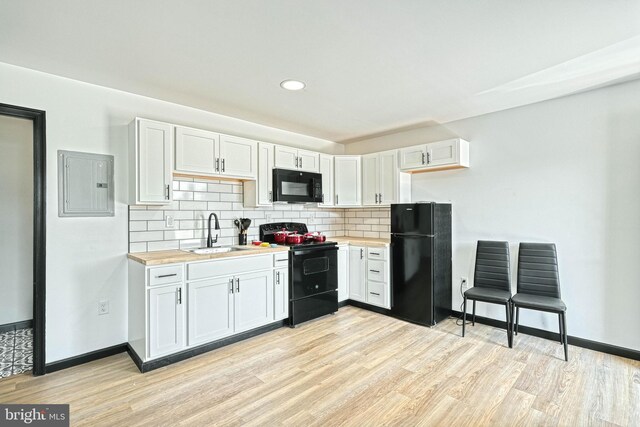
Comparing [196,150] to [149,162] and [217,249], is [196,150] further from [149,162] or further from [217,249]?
[217,249]

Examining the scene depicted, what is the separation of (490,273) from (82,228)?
13.3ft

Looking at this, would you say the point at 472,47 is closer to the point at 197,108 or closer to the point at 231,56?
the point at 231,56

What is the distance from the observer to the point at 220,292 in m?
2.99

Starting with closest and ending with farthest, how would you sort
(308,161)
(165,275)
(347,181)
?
1. (165,275)
2. (308,161)
3. (347,181)

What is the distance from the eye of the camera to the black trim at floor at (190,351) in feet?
8.60

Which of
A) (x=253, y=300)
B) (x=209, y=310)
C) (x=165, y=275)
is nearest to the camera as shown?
(x=165, y=275)

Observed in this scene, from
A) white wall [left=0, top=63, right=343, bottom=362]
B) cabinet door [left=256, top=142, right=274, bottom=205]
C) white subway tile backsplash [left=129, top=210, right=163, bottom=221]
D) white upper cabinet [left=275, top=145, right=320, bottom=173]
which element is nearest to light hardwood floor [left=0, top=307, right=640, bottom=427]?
white wall [left=0, top=63, right=343, bottom=362]

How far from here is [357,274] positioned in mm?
4266

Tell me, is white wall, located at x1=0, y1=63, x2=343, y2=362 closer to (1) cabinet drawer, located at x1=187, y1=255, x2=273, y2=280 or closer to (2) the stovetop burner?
Answer: (1) cabinet drawer, located at x1=187, y1=255, x2=273, y2=280

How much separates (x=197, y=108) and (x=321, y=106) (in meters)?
1.36

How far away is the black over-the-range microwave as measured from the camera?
379 centimetres

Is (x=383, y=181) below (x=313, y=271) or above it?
above

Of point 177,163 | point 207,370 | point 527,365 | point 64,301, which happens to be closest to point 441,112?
point 527,365

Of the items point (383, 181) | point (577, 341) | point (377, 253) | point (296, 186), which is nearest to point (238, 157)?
point (296, 186)
